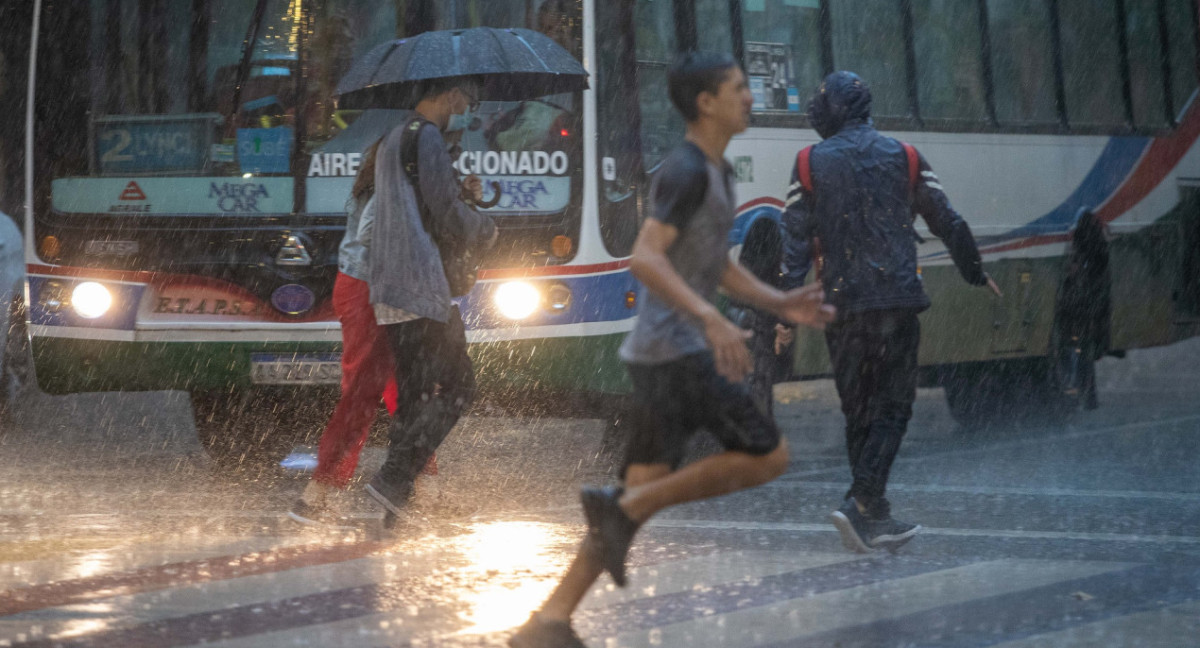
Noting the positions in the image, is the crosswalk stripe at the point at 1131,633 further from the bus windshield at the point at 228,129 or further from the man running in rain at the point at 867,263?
the bus windshield at the point at 228,129

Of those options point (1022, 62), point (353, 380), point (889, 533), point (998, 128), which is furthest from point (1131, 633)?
point (1022, 62)

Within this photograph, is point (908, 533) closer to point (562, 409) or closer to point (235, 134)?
point (562, 409)

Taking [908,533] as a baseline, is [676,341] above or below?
above

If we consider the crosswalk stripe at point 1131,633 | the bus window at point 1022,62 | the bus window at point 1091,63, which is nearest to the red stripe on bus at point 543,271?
the crosswalk stripe at point 1131,633

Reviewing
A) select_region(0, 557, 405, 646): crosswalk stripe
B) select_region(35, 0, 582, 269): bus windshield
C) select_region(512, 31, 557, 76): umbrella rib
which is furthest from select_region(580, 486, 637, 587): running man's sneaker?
select_region(35, 0, 582, 269): bus windshield

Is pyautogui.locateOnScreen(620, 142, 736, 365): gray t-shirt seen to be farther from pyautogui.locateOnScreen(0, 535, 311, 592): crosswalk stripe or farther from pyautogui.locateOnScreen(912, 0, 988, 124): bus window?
pyautogui.locateOnScreen(912, 0, 988, 124): bus window

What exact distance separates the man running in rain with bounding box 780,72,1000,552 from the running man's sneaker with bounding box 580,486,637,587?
2.12 m

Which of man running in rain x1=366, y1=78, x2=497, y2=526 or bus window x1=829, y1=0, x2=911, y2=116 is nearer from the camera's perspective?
man running in rain x1=366, y1=78, x2=497, y2=526

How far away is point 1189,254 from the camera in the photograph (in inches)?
551

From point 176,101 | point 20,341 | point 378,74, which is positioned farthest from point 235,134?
point 20,341

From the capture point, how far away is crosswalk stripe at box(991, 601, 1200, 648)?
5504 millimetres

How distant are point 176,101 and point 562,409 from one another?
2453mm

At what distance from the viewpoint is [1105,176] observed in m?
13.2

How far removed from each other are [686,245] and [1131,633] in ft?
5.97
